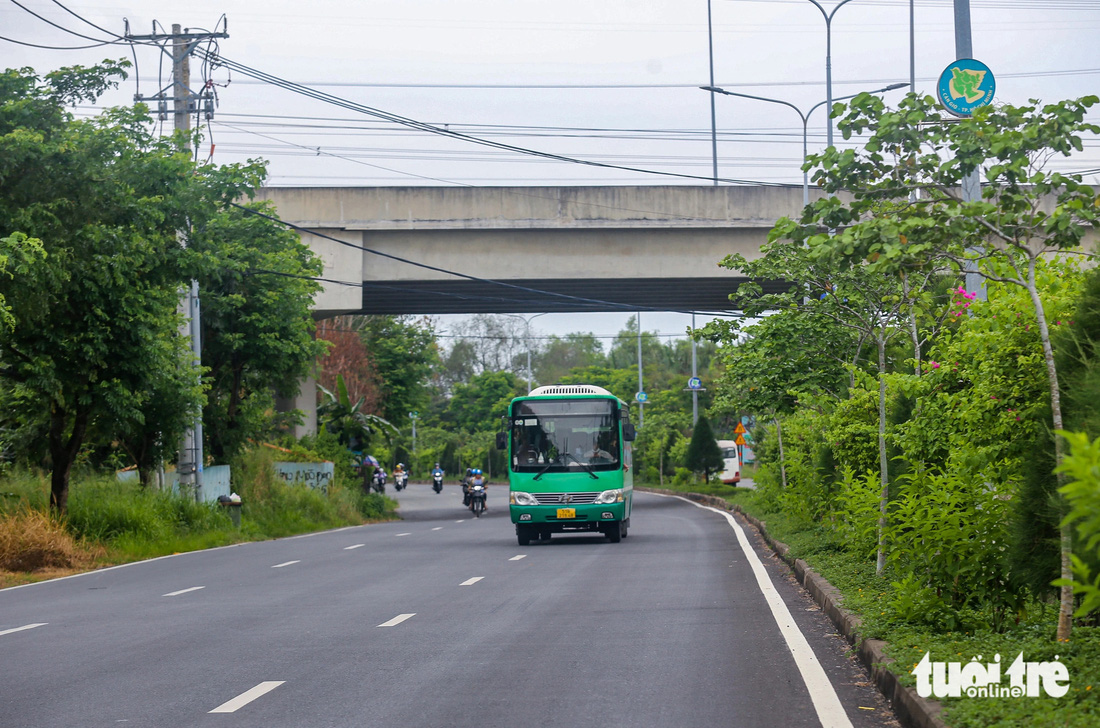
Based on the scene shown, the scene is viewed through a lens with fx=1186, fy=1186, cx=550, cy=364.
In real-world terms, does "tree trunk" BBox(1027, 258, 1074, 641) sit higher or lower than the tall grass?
higher

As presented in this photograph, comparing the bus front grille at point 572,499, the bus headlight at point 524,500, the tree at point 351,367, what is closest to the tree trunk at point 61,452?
the bus headlight at point 524,500

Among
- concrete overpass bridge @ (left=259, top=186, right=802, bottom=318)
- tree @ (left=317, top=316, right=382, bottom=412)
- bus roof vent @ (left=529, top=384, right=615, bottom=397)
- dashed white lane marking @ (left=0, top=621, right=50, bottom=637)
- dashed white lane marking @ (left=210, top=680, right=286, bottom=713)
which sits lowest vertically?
dashed white lane marking @ (left=0, top=621, right=50, bottom=637)

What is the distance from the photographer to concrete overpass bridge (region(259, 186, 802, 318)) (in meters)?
31.0

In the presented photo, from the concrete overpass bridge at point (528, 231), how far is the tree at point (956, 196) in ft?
75.9

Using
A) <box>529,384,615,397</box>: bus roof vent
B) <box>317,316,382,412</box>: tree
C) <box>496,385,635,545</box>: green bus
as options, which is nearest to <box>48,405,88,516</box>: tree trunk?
<box>496,385,635,545</box>: green bus

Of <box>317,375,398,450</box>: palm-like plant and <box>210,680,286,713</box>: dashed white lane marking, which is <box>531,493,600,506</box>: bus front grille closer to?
<box>210,680,286,713</box>: dashed white lane marking

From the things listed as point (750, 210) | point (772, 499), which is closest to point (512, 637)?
point (772, 499)

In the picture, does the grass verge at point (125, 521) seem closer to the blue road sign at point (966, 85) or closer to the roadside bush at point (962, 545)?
the roadside bush at point (962, 545)

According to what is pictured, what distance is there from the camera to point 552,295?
34.1m

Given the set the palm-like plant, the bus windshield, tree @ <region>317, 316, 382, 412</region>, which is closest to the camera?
the bus windshield

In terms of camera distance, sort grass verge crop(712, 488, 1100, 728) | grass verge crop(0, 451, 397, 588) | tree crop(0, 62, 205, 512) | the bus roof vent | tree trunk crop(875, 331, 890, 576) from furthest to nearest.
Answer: the bus roof vent → grass verge crop(0, 451, 397, 588) → tree crop(0, 62, 205, 512) → tree trunk crop(875, 331, 890, 576) → grass verge crop(712, 488, 1100, 728)

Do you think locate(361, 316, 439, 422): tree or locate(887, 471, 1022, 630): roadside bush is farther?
locate(361, 316, 439, 422): tree

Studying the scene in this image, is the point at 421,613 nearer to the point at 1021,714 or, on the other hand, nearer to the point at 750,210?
the point at 1021,714

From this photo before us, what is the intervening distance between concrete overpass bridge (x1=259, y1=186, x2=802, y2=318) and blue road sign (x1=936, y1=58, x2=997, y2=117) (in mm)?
18915
